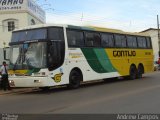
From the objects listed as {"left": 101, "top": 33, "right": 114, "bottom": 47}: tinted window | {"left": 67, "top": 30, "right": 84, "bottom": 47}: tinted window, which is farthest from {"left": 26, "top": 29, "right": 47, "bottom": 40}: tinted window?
{"left": 101, "top": 33, "right": 114, "bottom": 47}: tinted window

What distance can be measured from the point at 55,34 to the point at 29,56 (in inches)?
65.5

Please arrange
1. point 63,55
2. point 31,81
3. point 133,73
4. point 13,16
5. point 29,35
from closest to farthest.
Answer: point 31,81
point 29,35
point 63,55
point 133,73
point 13,16

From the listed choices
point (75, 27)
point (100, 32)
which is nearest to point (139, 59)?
point (100, 32)

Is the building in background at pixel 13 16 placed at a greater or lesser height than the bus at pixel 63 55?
greater

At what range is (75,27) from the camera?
69.0 feet

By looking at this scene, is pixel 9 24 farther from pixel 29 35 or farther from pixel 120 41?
pixel 29 35

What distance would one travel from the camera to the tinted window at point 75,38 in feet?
66.6

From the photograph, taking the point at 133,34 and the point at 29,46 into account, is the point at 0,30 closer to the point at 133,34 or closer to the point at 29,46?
the point at 133,34

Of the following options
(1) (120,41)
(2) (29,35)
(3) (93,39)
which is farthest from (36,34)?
(1) (120,41)

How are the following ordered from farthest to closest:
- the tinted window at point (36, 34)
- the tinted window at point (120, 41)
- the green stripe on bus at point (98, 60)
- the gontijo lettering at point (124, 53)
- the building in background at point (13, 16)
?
the building in background at point (13, 16) → the tinted window at point (120, 41) → the gontijo lettering at point (124, 53) → the green stripe on bus at point (98, 60) → the tinted window at point (36, 34)

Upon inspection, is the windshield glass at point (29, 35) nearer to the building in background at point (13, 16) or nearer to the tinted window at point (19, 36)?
the tinted window at point (19, 36)

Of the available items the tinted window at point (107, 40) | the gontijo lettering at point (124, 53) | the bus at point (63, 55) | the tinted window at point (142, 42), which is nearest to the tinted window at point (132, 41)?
the gontijo lettering at point (124, 53)

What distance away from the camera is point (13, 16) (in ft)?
129

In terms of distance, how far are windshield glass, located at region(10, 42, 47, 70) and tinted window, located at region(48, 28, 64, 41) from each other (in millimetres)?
604
